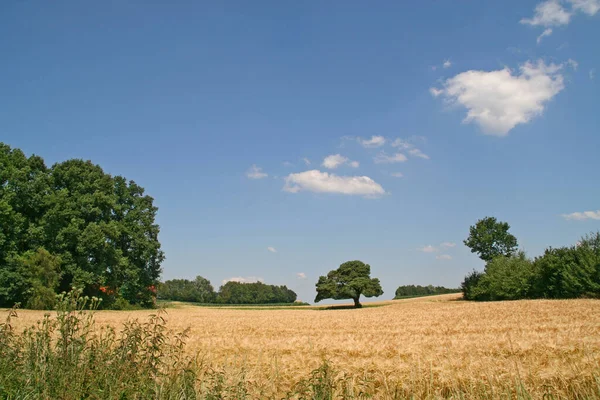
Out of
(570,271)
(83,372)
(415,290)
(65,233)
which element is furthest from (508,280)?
(415,290)

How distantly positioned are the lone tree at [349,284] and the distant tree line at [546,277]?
1595cm

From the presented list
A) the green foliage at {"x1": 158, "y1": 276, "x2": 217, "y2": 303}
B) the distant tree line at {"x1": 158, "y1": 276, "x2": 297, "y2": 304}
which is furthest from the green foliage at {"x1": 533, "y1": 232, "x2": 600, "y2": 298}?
the green foliage at {"x1": 158, "y1": 276, "x2": 217, "y2": 303}

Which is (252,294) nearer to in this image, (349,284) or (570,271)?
(349,284)

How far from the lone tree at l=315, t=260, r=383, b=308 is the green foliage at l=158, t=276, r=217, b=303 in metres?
78.9

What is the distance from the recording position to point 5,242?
39.4m

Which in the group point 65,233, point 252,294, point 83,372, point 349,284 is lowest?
point 252,294

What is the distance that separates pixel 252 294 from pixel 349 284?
257ft

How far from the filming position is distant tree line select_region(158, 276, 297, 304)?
131875mm

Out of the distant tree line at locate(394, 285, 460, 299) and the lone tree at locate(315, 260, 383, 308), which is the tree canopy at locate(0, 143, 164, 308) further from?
the distant tree line at locate(394, 285, 460, 299)

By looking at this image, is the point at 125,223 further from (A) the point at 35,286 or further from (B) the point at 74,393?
(B) the point at 74,393

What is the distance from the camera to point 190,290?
151 metres

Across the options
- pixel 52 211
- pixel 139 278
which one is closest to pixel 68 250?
pixel 52 211

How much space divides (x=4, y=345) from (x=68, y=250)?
43656mm

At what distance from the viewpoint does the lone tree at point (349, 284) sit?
64.1 meters
